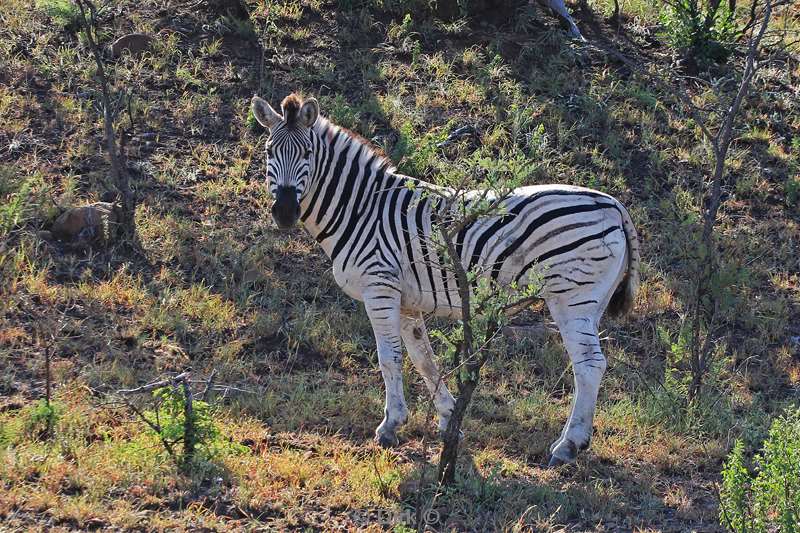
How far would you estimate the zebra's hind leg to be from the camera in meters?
7.92

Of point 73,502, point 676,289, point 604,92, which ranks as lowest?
point 73,502

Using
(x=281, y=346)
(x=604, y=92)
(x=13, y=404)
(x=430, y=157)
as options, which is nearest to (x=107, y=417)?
(x=13, y=404)

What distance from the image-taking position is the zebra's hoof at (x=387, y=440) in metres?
8.18

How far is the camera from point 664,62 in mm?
15250

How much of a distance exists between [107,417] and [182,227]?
376 centimetres

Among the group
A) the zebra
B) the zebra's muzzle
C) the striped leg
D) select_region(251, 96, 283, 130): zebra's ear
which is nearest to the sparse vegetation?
the striped leg

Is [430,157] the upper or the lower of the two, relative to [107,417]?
upper

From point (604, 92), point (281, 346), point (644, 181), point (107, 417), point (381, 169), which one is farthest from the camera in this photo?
point (604, 92)

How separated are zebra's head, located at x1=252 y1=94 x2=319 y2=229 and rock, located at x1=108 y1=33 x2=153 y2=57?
21.2 feet

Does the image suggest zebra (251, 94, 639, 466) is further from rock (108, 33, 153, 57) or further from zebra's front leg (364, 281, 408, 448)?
rock (108, 33, 153, 57)

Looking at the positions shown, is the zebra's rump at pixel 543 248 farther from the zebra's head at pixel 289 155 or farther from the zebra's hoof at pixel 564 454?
the zebra's hoof at pixel 564 454

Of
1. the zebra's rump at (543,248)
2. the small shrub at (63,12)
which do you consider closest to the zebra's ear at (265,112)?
the zebra's rump at (543,248)

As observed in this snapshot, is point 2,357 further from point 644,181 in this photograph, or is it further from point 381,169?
point 644,181

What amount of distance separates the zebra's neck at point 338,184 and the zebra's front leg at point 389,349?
637 millimetres
